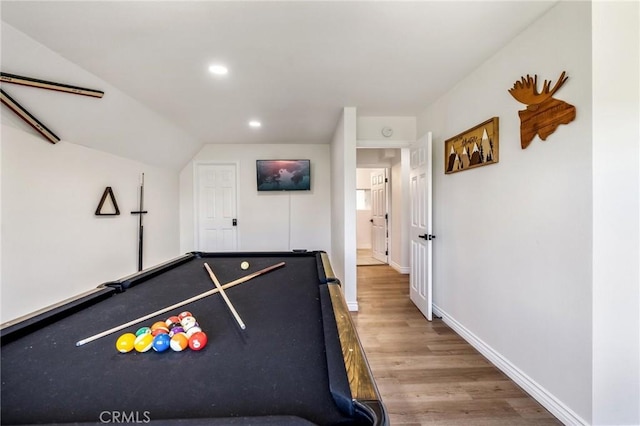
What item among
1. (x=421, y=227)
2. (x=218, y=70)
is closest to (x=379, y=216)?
(x=421, y=227)

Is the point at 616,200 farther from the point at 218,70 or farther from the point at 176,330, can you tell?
the point at 218,70

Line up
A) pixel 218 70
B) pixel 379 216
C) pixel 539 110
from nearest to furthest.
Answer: pixel 539 110, pixel 218 70, pixel 379 216

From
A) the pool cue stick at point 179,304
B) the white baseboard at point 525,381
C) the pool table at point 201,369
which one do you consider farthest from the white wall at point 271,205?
the pool table at point 201,369

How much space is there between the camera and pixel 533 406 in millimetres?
1617

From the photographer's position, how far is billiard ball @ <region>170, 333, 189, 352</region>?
0.90 m

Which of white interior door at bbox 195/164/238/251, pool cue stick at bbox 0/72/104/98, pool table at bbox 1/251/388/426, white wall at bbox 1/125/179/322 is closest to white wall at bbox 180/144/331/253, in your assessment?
white interior door at bbox 195/164/238/251

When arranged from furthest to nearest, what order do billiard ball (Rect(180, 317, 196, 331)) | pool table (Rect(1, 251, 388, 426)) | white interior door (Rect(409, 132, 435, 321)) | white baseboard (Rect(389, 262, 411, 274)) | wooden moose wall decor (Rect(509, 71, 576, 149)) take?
1. white baseboard (Rect(389, 262, 411, 274))
2. white interior door (Rect(409, 132, 435, 321))
3. wooden moose wall decor (Rect(509, 71, 576, 149))
4. billiard ball (Rect(180, 317, 196, 331))
5. pool table (Rect(1, 251, 388, 426))

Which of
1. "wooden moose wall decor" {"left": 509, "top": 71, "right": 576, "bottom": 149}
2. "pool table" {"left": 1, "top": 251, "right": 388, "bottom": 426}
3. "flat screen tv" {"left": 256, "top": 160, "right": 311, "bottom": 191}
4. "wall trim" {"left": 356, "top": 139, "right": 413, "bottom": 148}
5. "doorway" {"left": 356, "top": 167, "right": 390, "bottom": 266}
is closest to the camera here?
"pool table" {"left": 1, "top": 251, "right": 388, "bottom": 426}

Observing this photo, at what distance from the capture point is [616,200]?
1332 mm

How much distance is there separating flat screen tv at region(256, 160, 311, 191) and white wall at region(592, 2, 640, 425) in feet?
12.2

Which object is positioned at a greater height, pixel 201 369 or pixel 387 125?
pixel 387 125

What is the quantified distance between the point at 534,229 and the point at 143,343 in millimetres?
2101

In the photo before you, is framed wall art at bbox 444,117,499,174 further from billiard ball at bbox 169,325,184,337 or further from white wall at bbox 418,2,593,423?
billiard ball at bbox 169,325,184,337

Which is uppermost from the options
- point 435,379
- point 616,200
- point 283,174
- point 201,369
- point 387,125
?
point 387,125
